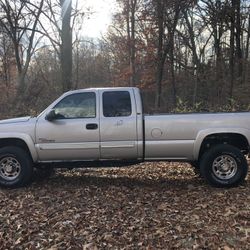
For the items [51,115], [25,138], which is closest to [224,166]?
[51,115]

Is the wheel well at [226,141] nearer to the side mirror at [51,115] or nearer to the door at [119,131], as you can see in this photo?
the door at [119,131]

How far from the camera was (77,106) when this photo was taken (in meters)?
8.55

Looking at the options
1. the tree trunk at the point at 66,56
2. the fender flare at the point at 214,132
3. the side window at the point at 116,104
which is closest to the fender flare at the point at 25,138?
the side window at the point at 116,104

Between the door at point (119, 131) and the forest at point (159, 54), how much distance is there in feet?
23.1

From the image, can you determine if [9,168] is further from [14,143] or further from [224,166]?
[224,166]

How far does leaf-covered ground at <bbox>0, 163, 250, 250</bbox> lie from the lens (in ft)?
18.3

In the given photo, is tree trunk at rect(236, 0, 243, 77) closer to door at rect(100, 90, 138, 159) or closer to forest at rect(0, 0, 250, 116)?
forest at rect(0, 0, 250, 116)

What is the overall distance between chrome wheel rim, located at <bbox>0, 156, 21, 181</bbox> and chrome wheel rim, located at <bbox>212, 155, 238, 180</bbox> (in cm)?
363

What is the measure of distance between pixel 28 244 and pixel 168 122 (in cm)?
357

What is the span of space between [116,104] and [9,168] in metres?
2.34

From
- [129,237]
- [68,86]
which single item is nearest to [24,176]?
[129,237]

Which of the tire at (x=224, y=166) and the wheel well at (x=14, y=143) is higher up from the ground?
the wheel well at (x=14, y=143)

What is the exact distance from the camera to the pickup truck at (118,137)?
8.17m

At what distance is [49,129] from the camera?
843 cm
